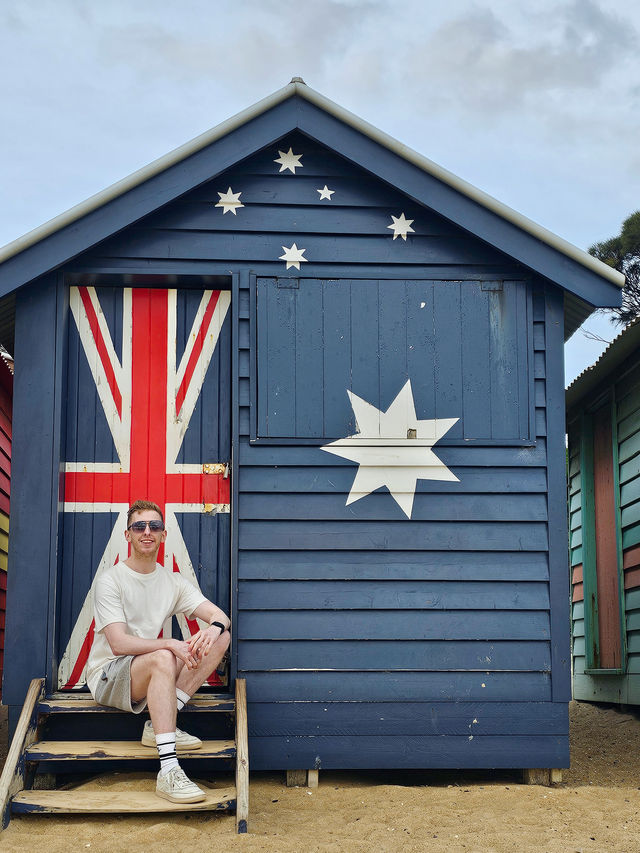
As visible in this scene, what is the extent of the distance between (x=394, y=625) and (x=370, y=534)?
562 mm

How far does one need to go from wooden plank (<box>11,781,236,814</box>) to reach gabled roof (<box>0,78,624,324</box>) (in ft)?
9.87

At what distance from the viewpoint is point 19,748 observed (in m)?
4.98

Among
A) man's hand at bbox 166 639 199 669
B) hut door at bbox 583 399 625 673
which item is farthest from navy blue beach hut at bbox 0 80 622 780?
hut door at bbox 583 399 625 673

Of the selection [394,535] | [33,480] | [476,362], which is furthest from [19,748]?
[476,362]

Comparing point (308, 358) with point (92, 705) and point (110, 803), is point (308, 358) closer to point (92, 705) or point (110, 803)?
point (92, 705)

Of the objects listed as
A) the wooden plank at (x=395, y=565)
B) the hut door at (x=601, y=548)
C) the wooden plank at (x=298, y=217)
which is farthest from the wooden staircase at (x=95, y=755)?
the hut door at (x=601, y=548)

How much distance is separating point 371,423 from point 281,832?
2.43 m

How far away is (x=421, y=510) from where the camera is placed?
5918mm

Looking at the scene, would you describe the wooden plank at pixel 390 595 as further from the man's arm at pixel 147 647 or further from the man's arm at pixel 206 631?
the man's arm at pixel 147 647

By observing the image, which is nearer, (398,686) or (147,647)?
(147,647)

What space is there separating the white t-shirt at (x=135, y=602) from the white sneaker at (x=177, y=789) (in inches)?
28.8

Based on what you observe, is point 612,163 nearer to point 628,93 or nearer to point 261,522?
point 628,93

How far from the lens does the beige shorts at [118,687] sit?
16.8 feet

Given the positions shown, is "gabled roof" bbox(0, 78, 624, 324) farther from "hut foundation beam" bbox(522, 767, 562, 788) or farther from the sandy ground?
the sandy ground
